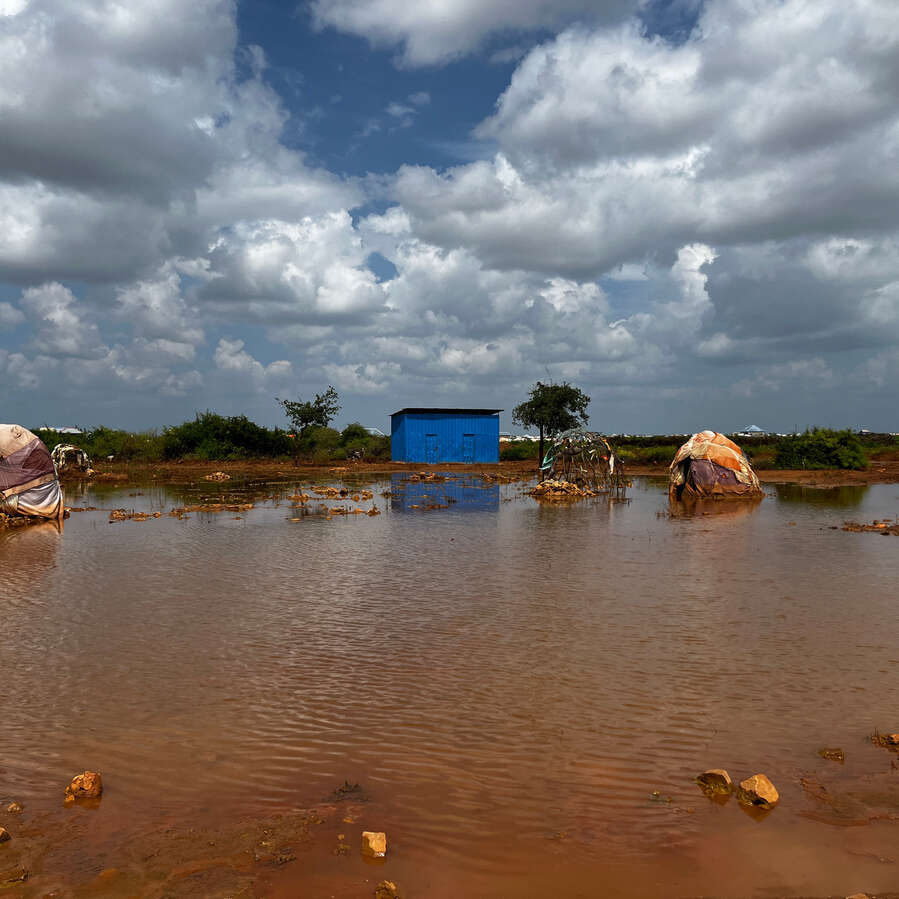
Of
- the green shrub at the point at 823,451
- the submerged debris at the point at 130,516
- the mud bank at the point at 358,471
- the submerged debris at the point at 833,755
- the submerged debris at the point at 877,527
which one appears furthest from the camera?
the green shrub at the point at 823,451

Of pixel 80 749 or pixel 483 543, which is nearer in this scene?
pixel 80 749

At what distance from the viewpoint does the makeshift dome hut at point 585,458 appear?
2869 centimetres

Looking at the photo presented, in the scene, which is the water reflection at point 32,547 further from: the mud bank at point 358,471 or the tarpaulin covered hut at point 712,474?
the tarpaulin covered hut at point 712,474

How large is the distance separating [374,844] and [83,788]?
5.97 feet

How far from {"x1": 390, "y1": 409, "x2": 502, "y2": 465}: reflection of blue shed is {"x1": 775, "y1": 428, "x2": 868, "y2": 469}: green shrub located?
57.2ft

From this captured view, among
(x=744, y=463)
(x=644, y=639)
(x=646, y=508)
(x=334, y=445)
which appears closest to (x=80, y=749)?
(x=644, y=639)

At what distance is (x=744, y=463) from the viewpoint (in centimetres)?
2403

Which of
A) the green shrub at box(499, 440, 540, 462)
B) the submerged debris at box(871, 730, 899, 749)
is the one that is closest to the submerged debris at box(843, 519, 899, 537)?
the submerged debris at box(871, 730, 899, 749)

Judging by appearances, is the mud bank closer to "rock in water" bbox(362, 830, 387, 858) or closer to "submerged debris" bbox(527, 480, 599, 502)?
"submerged debris" bbox(527, 480, 599, 502)

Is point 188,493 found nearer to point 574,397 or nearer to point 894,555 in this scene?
point 894,555

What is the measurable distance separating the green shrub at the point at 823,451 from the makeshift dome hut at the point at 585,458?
1450 centimetres

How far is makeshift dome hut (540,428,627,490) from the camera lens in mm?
28689

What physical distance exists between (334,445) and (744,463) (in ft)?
126

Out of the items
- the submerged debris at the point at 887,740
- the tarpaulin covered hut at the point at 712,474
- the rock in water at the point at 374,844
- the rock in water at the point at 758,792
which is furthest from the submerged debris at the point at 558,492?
the rock in water at the point at 374,844
